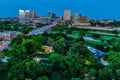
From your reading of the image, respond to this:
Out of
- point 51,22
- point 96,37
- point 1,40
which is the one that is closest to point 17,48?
point 1,40

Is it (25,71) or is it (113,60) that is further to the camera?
(113,60)

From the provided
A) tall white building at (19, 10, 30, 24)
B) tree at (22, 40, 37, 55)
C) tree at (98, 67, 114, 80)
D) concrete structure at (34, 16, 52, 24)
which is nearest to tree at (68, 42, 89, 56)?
tree at (22, 40, 37, 55)

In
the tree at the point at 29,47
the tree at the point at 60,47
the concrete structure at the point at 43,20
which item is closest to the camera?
the tree at the point at 60,47

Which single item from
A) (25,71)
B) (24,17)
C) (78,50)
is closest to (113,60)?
(78,50)

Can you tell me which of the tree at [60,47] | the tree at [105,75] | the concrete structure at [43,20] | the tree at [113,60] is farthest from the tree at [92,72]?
the concrete structure at [43,20]

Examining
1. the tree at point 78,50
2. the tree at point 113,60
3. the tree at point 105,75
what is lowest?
the tree at point 105,75

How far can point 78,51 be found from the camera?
8578mm

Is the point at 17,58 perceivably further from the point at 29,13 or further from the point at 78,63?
the point at 29,13

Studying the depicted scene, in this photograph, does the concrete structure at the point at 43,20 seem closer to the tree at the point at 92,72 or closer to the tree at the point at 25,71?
the tree at the point at 25,71

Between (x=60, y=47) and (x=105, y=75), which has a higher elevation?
(x=60, y=47)

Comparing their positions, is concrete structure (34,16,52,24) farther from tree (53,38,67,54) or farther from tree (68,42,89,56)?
tree (68,42,89,56)

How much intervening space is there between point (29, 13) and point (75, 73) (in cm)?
1659

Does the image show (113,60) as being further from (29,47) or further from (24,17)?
(24,17)

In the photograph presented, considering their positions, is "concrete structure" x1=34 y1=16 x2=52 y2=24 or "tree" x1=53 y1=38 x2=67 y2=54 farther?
"concrete structure" x1=34 y1=16 x2=52 y2=24
